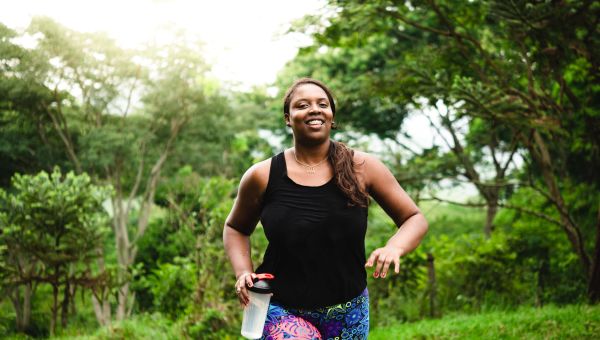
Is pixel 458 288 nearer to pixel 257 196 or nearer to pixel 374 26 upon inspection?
pixel 374 26

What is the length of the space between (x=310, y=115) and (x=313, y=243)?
1.73 ft

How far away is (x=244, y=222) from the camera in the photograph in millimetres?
2844

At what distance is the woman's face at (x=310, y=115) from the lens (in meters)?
2.65

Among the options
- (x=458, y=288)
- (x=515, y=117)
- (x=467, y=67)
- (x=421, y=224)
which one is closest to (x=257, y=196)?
(x=421, y=224)

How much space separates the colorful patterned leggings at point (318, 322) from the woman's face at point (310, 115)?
69 cm

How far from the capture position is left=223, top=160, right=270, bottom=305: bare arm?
2.63 meters

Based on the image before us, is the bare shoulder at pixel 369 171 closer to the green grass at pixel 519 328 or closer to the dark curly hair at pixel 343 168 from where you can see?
the dark curly hair at pixel 343 168

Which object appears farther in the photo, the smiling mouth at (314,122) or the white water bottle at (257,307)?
the smiling mouth at (314,122)

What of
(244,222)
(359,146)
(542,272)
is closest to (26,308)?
(359,146)

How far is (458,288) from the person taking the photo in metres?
9.45

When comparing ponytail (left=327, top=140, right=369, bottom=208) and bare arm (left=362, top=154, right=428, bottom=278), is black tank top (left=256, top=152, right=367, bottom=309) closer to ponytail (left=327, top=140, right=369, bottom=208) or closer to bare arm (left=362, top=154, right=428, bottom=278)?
ponytail (left=327, top=140, right=369, bottom=208)

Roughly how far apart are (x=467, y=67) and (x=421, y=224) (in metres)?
6.14

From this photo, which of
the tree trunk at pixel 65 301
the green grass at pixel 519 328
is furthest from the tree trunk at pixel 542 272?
the tree trunk at pixel 65 301

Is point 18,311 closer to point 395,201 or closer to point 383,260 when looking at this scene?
point 395,201
